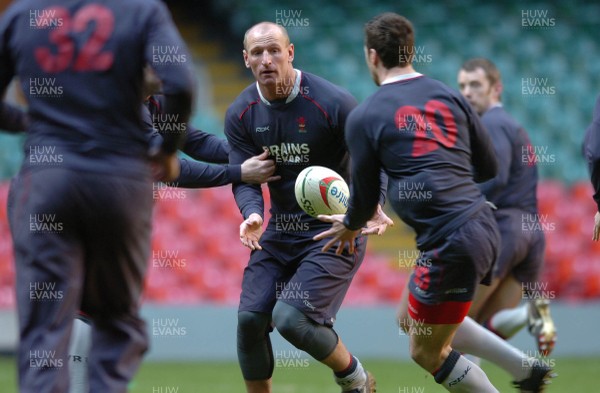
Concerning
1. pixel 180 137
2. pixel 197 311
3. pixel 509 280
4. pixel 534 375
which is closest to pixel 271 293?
pixel 534 375

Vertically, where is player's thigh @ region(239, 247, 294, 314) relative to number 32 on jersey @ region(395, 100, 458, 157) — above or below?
below

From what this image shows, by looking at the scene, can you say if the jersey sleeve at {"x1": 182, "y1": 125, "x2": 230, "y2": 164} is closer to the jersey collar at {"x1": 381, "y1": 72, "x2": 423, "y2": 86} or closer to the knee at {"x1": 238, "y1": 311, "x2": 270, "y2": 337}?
the knee at {"x1": 238, "y1": 311, "x2": 270, "y2": 337}

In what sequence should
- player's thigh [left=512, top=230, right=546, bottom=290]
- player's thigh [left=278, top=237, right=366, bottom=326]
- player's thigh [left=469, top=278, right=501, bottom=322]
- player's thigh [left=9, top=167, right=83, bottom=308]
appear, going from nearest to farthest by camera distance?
player's thigh [left=9, top=167, right=83, bottom=308] < player's thigh [left=278, top=237, right=366, bottom=326] < player's thigh [left=469, top=278, right=501, bottom=322] < player's thigh [left=512, top=230, right=546, bottom=290]

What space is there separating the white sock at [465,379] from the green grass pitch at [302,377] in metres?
2.29

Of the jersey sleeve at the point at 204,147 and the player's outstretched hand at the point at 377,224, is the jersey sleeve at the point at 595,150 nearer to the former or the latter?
the player's outstretched hand at the point at 377,224

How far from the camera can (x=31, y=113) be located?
4062 millimetres

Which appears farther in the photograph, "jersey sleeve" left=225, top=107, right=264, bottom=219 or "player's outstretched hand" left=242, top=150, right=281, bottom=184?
"jersey sleeve" left=225, top=107, right=264, bottom=219

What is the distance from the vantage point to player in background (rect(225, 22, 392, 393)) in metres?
5.70

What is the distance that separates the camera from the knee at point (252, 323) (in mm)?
5766

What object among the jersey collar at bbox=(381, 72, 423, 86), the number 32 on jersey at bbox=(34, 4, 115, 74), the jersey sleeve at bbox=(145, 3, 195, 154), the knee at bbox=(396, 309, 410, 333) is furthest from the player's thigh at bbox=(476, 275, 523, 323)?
the number 32 on jersey at bbox=(34, 4, 115, 74)

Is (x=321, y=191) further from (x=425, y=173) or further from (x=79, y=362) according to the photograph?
(x=79, y=362)

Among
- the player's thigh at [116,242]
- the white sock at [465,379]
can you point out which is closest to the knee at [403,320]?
the white sock at [465,379]

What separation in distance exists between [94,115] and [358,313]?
7.22m

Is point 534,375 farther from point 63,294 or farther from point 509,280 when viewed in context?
point 63,294
